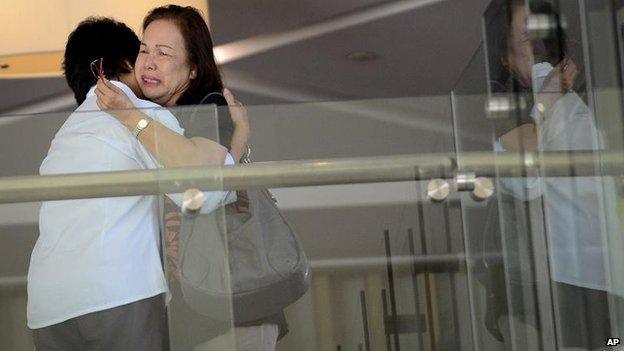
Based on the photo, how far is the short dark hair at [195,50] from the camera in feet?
6.78

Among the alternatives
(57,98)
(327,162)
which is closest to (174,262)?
(327,162)

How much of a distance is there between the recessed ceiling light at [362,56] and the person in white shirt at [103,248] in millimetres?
4307

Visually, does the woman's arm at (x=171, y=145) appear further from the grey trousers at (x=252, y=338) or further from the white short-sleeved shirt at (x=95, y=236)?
the grey trousers at (x=252, y=338)

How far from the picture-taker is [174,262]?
1.81 m

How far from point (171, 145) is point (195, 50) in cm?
28

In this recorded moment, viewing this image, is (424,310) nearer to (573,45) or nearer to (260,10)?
(573,45)

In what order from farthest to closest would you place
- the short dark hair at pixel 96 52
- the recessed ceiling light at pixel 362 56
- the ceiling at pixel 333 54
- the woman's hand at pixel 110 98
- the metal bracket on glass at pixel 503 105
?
1. the recessed ceiling light at pixel 362 56
2. the ceiling at pixel 333 54
3. the short dark hair at pixel 96 52
4. the woman's hand at pixel 110 98
5. the metal bracket on glass at pixel 503 105

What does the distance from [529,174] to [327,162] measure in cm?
31

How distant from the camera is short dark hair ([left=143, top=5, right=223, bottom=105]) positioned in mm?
2066

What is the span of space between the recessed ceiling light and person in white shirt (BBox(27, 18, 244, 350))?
4307mm

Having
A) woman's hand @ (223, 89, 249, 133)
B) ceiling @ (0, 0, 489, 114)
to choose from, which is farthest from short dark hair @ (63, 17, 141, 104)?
ceiling @ (0, 0, 489, 114)

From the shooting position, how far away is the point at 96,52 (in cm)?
223

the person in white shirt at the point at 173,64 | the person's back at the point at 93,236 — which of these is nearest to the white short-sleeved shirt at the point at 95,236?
the person's back at the point at 93,236

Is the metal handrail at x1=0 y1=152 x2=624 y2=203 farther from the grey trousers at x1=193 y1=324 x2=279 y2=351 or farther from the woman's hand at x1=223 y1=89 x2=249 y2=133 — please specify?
the grey trousers at x1=193 y1=324 x2=279 y2=351
